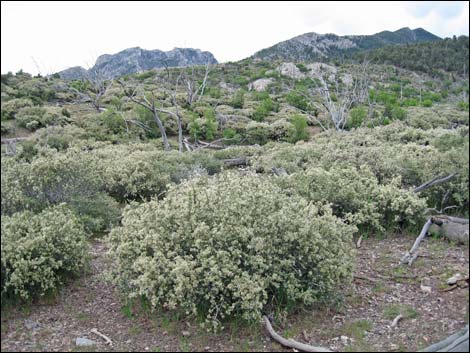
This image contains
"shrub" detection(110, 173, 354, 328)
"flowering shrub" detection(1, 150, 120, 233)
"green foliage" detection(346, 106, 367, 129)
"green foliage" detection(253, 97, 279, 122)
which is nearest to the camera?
"shrub" detection(110, 173, 354, 328)

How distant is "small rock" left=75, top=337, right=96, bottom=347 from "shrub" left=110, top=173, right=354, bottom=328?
2.16ft

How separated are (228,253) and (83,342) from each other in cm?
178

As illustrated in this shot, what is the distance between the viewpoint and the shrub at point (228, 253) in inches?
195

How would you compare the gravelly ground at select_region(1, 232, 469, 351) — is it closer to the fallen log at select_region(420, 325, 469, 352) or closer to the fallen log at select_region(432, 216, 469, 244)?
the fallen log at select_region(420, 325, 469, 352)

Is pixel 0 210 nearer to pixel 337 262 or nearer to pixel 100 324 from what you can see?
pixel 100 324

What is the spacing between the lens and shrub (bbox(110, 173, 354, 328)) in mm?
4945

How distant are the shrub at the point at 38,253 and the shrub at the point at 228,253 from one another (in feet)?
1.89

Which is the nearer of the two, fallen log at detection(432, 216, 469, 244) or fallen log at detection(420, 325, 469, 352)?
fallen log at detection(420, 325, 469, 352)

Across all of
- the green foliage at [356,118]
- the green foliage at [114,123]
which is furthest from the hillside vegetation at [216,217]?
the green foliage at [356,118]

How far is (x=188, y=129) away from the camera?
2138cm

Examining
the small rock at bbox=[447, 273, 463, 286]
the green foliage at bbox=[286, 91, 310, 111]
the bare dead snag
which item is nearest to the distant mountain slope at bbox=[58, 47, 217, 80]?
the green foliage at bbox=[286, 91, 310, 111]

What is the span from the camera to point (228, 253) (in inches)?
202

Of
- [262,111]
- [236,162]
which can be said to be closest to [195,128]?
[236,162]

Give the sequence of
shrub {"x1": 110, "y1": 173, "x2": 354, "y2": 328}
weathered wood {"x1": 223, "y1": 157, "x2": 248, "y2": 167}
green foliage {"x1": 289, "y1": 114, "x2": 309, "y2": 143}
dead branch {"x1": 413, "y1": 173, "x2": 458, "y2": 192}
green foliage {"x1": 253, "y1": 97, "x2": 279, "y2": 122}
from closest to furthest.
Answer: shrub {"x1": 110, "y1": 173, "x2": 354, "y2": 328}
dead branch {"x1": 413, "y1": 173, "x2": 458, "y2": 192}
weathered wood {"x1": 223, "y1": 157, "x2": 248, "y2": 167}
green foliage {"x1": 289, "y1": 114, "x2": 309, "y2": 143}
green foliage {"x1": 253, "y1": 97, "x2": 279, "y2": 122}
